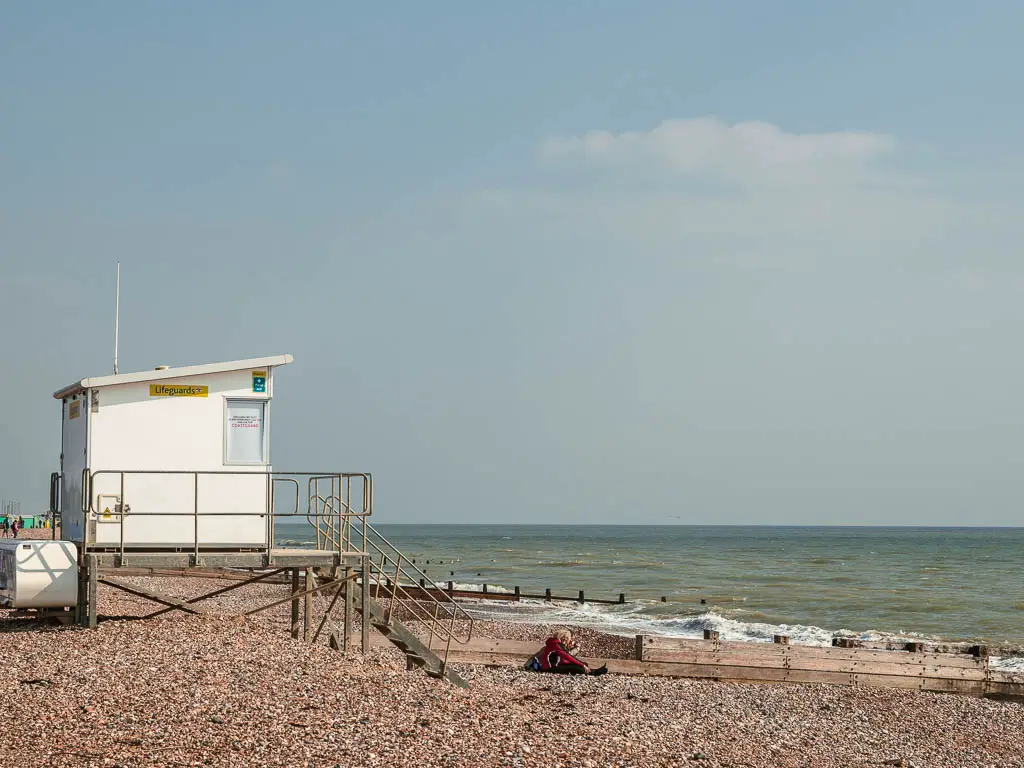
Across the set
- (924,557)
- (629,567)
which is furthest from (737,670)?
(924,557)

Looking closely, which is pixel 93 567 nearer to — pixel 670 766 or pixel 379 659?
pixel 379 659

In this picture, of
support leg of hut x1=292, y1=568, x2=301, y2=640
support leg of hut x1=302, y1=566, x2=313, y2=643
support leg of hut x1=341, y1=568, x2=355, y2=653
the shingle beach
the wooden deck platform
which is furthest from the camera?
support leg of hut x1=292, y1=568, x2=301, y2=640

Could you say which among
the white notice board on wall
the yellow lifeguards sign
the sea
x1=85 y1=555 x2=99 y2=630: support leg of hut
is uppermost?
the yellow lifeguards sign

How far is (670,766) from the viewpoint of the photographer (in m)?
11.1

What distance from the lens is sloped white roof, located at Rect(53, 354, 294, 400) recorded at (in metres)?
16.6

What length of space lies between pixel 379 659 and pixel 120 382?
589 centimetres

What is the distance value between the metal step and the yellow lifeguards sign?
14.0ft

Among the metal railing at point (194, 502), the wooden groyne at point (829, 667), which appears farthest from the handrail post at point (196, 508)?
the wooden groyne at point (829, 667)

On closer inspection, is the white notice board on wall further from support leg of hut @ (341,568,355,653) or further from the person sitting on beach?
the person sitting on beach

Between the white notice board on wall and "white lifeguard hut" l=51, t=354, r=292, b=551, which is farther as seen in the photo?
the white notice board on wall

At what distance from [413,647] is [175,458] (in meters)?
4.77

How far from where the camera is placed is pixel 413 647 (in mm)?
16766

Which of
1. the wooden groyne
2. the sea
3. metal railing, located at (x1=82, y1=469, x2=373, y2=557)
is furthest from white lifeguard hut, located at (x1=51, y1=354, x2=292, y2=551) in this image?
the sea

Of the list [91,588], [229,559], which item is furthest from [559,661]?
[91,588]
